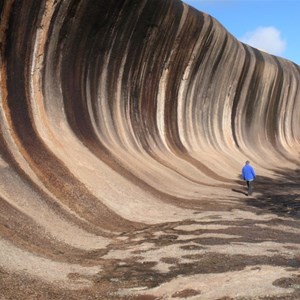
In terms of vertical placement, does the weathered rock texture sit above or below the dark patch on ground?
above

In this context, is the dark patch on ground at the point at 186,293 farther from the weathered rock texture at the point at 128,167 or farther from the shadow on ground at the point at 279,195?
the shadow on ground at the point at 279,195

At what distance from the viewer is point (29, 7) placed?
17281 millimetres

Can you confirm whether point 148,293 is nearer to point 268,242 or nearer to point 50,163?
point 268,242

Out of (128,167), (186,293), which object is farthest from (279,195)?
(186,293)

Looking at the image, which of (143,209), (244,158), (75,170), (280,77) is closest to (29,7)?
(75,170)

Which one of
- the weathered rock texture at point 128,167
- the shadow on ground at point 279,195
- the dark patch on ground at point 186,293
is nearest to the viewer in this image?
the dark patch on ground at point 186,293

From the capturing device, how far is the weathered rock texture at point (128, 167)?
9117 mm

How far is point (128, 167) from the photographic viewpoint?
19672 millimetres

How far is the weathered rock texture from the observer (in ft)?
29.9

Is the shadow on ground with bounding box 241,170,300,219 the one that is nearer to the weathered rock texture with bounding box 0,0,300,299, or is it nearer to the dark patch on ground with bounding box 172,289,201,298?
the weathered rock texture with bounding box 0,0,300,299

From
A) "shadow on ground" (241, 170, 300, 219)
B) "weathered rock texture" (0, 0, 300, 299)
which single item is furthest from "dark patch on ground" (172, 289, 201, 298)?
"shadow on ground" (241, 170, 300, 219)

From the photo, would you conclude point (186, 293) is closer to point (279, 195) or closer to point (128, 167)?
point (128, 167)

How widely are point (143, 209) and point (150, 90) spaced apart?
12135 mm

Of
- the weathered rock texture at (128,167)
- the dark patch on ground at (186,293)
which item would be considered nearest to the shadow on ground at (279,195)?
the weathered rock texture at (128,167)
